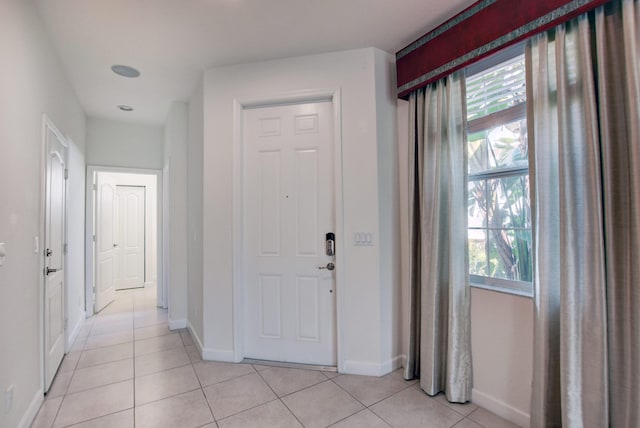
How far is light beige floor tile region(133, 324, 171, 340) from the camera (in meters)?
3.42

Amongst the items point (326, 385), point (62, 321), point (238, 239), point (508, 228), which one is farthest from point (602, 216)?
point (62, 321)

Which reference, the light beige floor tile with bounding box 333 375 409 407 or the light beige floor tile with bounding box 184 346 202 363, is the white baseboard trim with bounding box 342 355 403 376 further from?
the light beige floor tile with bounding box 184 346 202 363

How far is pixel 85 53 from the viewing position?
2576 millimetres

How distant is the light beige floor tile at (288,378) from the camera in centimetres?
230

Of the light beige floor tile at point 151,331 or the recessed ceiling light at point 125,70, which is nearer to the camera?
the recessed ceiling light at point 125,70

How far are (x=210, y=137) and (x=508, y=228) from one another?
249cm

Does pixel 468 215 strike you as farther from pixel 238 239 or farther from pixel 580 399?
pixel 238 239

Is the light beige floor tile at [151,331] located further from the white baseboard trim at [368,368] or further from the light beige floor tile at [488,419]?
the light beige floor tile at [488,419]

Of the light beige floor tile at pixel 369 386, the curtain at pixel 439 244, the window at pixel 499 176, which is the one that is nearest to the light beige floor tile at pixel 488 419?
the curtain at pixel 439 244

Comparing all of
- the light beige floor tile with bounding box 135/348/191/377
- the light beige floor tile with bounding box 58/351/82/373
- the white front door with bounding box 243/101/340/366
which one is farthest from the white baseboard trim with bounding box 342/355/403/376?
the light beige floor tile with bounding box 58/351/82/373

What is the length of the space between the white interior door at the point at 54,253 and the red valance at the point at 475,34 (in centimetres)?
289

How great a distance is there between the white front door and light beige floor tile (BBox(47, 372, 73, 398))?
4.46 ft

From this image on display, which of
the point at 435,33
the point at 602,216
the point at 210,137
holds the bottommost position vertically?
the point at 602,216

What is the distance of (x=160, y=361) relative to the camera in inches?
110
